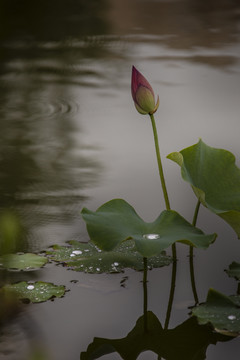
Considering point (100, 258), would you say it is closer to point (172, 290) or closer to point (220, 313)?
point (172, 290)

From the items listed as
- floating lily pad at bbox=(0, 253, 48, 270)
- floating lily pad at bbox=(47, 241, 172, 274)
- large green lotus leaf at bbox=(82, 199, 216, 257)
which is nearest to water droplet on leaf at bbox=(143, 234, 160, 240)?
large green lotus leaf at bbox=(82, 199, 216, 257)

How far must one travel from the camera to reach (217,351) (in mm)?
863

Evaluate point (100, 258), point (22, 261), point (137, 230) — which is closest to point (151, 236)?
point (137, 230)

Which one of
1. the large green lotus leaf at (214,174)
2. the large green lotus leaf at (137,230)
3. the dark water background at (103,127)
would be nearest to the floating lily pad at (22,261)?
the dark water background at (103,127)

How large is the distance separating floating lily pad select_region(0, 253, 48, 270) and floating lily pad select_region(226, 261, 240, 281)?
309mm

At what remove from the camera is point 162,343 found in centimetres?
89

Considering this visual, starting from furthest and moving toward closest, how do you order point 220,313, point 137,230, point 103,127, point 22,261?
point 103,127 → point 22,261 → point 137,230 → point 220,313

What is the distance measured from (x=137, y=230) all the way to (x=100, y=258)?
4.8 inches

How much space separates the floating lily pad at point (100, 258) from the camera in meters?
1.07

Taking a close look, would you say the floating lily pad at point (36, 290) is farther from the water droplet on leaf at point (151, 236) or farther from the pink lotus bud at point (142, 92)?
the pink lotus bud at point (142, 92)

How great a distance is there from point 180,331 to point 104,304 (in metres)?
0.13

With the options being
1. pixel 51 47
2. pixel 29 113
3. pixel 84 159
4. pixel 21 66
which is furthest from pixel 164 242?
pixel 51 47

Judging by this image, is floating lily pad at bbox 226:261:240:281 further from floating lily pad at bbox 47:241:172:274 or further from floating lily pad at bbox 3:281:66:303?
floating lily pad at bbox 3:281:66:303

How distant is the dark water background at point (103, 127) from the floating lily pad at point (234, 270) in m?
0.01
